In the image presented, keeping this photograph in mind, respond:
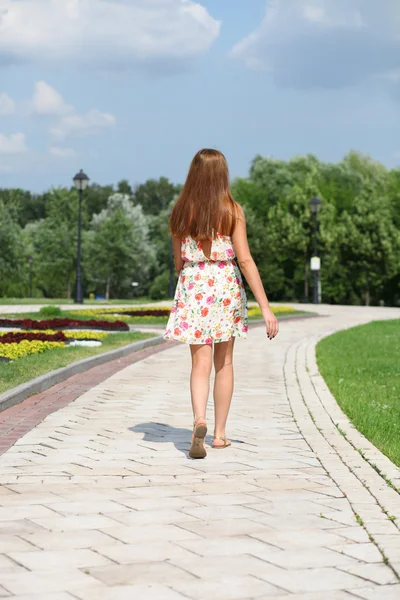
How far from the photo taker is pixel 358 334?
2222 cm

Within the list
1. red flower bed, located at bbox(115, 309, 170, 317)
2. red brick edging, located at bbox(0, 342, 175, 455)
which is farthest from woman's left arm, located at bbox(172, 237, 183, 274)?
red flower bed, located at bbox(115, 309, 170, 317)

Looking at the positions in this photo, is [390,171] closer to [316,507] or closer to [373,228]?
[373,228]

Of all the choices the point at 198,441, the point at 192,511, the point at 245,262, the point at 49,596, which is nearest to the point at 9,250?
the point at 245,262

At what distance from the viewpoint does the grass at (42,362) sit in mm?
10023

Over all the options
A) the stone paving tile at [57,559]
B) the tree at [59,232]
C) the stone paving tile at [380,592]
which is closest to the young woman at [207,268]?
the stone paving tile at [57,559]

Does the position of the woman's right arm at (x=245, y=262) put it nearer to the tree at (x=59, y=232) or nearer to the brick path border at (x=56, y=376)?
the brick path border at (x=56, y=376)

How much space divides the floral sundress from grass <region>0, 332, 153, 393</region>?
3.17 m

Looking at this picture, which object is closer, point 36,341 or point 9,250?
point 36,341

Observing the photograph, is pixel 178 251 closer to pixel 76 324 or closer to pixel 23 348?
pixel 23 348

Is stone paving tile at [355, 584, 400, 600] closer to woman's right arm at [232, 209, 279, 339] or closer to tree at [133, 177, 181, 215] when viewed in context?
woman's right arm at [232, 209, 279, 339]

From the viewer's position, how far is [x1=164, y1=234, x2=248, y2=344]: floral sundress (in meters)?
6.49

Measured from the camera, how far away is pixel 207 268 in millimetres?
6516

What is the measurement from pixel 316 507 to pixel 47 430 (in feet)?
10.1

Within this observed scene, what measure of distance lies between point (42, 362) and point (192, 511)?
23.9 ft
